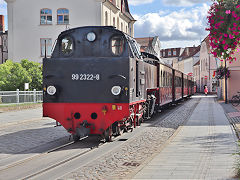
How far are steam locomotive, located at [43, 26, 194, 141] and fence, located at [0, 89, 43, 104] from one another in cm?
1258

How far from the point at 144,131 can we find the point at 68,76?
4083 mm

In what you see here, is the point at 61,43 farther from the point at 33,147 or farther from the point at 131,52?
the point at 33,147

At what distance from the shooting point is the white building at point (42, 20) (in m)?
39.3

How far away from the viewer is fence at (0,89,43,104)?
22.9 m

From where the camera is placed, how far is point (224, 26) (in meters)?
7.35

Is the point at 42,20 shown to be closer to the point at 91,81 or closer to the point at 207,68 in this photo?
the point at 91,81

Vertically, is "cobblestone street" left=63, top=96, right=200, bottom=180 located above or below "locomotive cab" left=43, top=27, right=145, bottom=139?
A: below

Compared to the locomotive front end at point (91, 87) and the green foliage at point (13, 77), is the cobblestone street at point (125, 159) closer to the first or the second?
the locomotive front end at point (91, 87)

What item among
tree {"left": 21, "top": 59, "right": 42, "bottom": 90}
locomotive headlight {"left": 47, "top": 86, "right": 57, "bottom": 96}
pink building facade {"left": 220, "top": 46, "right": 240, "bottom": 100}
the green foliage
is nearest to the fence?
the green foliage

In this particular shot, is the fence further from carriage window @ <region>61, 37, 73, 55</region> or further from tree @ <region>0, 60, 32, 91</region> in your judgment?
carriage window @ <region>61, 37, 73, 55</region>

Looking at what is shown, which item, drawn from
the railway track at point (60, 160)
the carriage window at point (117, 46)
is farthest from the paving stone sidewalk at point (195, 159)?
the carriage window at point (117, 46)

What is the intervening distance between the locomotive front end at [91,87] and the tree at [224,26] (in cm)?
313

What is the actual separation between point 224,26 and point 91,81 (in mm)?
4268

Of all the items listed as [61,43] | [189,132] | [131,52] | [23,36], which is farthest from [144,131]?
[23,36]
